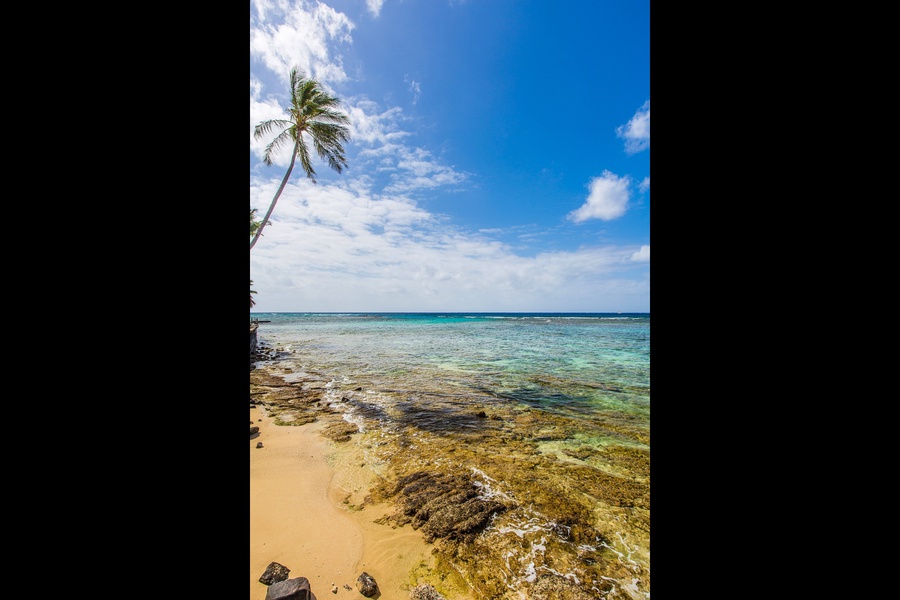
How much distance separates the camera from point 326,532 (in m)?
3.58

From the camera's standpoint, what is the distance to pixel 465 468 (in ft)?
16.6

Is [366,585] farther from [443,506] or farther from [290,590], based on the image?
[443,506]

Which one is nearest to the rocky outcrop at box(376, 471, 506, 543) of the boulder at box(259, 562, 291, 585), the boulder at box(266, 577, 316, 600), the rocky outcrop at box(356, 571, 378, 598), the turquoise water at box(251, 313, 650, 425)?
the rocky outcrop at box(356, 571, 378, 598)

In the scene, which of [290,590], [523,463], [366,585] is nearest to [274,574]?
[290,590]

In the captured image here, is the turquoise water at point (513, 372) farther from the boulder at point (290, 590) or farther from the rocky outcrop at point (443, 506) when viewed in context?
the boulder at point (290, 590)

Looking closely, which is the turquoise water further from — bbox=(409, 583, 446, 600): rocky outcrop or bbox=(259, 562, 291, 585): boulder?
bbox=(259, 562, 291, 585): boulder

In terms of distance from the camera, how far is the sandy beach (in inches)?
115

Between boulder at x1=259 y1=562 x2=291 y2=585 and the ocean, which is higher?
boulder at x1=259 y1=562 x2=291 y2=585
